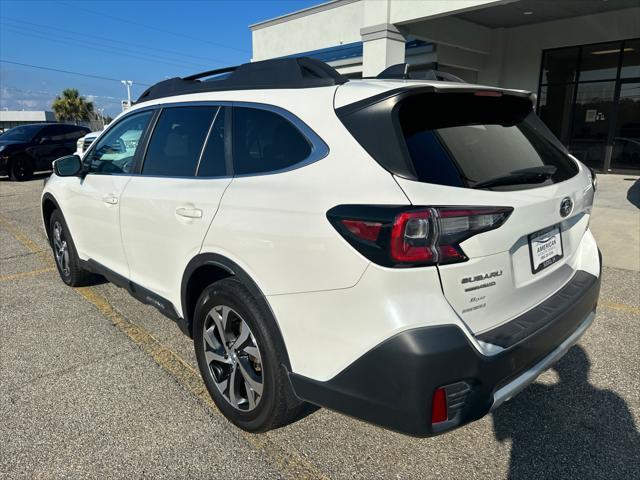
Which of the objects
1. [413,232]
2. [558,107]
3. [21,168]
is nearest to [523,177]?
[413,232]

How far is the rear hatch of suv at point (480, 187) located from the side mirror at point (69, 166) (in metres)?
2.91

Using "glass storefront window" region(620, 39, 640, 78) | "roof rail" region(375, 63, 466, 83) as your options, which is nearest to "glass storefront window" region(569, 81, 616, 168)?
"glass storefront window" region(620, 39, 640, 78)

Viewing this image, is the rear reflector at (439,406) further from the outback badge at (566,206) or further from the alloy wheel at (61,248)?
the alloy wheel at (61,248)

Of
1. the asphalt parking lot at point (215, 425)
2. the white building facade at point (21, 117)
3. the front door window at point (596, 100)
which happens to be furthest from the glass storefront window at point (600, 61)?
the white building facade at point (21, 117)

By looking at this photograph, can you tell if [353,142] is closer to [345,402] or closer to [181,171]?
[345,402]

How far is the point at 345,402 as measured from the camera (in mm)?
1948

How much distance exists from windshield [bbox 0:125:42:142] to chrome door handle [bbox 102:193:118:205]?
45.5ft

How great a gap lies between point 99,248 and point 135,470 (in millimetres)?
2110

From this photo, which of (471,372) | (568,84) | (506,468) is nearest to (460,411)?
(471,372)

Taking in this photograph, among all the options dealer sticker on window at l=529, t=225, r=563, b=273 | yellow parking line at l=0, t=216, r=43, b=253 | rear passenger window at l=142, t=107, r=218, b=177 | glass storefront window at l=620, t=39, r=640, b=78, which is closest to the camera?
dealer sticker on window at l=529, t=225, r=563, b=273

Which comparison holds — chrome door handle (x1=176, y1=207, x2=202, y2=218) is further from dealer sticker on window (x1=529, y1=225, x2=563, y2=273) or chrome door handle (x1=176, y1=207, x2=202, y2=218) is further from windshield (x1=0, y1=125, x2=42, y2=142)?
windshield (x1=0, y1=125, x2=42, y2=142)

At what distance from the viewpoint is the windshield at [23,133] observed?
15.0 m

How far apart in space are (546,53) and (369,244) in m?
14.8

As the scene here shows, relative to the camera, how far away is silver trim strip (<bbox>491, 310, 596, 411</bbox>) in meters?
1.92
